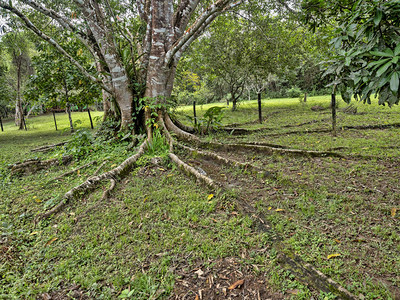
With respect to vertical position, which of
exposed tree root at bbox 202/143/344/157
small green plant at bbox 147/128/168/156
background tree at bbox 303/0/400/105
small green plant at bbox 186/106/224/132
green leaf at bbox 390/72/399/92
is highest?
background tree at bbox 303/0/400/105

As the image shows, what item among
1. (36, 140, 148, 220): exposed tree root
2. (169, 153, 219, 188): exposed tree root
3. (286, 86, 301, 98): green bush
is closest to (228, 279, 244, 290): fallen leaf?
(169, 153, 219, 188): exposed tree root

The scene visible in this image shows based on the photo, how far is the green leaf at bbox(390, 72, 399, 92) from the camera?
6.61ft

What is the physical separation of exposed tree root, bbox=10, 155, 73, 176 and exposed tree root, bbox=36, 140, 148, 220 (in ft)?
6.80

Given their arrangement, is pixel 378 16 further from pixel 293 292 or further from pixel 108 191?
pixel 108 191

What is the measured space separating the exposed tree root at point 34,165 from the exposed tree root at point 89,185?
207 cm

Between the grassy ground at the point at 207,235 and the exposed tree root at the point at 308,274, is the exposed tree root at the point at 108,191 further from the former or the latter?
the exposed tree root at the point at 308,274

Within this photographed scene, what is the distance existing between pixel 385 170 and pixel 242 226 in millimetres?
2925

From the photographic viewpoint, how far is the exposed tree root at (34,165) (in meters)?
5.17

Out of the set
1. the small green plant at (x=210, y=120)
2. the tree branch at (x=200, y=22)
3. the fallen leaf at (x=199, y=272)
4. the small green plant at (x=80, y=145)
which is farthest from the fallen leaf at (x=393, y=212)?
the small green plant at (x=80, y=145)

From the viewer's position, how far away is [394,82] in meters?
2.04

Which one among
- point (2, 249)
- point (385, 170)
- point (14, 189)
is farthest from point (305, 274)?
point (14, 189)

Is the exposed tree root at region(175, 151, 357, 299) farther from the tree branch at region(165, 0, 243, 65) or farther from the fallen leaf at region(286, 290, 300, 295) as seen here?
the tree branch at region(165, 0, 243, 65)

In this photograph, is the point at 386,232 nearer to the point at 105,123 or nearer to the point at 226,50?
the point at 105,123

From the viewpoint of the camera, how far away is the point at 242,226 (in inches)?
110
